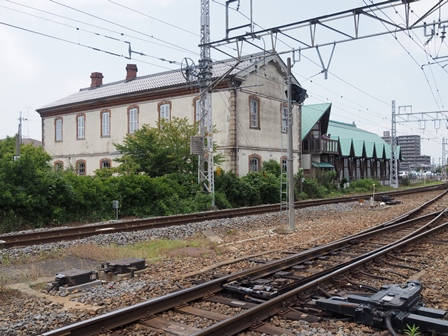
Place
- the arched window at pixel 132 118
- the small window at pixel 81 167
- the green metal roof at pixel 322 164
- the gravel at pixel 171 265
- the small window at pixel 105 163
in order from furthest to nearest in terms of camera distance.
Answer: the green metal roof at pixel 322 164
the small window at pixel 81 167
the small window at pixel 105 163
the arched window at pixel 132 118
the gravel at pixel 171 265

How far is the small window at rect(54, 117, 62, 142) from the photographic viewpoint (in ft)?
137

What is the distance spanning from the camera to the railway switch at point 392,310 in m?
5.08

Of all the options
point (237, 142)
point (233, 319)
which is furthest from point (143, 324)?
point (237, 142)

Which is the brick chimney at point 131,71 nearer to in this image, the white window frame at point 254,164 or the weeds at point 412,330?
the white window frame at point 254,164

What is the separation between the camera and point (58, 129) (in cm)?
4209

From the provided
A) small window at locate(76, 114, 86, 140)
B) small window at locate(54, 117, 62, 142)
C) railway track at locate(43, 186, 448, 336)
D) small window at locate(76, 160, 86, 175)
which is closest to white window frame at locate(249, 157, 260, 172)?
small window at locate(76, 160, 86, 175)

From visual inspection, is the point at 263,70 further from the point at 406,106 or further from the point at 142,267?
the point at 142,267

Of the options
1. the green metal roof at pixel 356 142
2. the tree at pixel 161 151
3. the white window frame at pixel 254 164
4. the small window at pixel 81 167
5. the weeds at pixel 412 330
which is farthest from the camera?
the green metal roof at pixel 356 142

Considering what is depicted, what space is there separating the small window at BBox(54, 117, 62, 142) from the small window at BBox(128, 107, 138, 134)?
9998 mm

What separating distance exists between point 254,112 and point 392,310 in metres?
27.6

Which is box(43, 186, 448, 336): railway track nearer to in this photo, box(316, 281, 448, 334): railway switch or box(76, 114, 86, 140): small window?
box(316, 281, 448, 334): railway switch

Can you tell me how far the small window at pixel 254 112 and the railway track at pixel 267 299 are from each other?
74.2ft

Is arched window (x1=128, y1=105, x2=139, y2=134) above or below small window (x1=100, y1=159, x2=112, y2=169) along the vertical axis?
above

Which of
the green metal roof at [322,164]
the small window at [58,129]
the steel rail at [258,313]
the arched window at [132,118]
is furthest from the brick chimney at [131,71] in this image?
the steel rail at [258,313]
